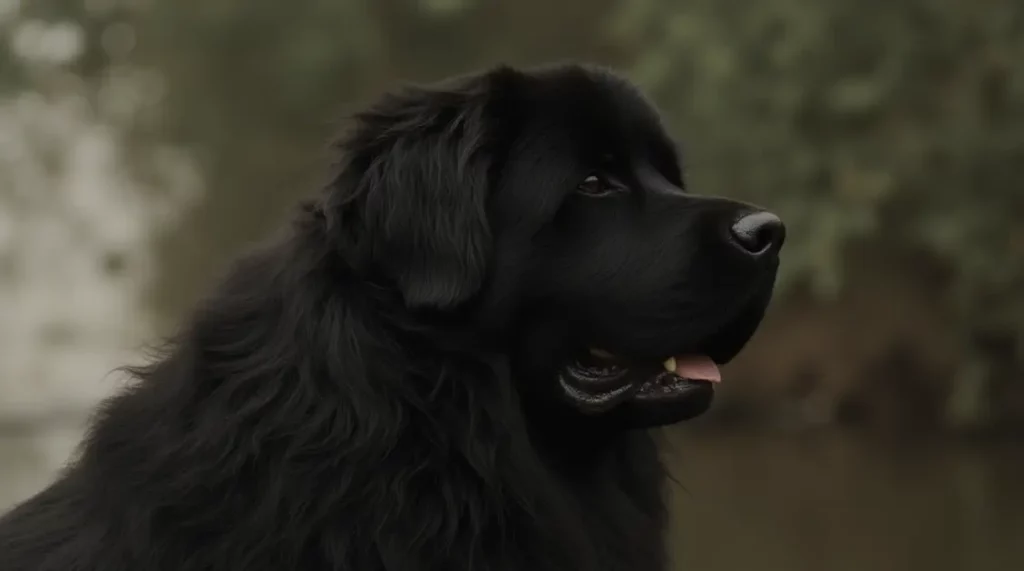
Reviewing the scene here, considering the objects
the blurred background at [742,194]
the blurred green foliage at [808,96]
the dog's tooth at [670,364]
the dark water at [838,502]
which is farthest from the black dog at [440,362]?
the blurred green foliage at [808,96]

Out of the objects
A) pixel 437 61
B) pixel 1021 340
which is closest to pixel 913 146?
pixel 1021 340

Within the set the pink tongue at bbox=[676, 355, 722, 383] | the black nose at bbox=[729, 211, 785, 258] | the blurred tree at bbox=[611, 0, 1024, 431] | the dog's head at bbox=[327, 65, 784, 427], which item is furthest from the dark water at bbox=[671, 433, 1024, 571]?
the blurred tree at bbox=[611, 0, 1024, 431]

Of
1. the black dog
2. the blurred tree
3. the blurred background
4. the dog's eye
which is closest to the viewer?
the black dog

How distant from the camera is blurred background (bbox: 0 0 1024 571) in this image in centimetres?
963

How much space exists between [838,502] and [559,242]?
6433 millimetres

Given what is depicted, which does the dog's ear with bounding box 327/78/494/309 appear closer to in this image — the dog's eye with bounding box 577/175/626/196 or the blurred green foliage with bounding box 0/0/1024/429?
the dog's eye with bounding box 577/175/626/196

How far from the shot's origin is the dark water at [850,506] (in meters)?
6.75

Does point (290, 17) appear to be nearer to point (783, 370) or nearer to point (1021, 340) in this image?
point (783, 370)

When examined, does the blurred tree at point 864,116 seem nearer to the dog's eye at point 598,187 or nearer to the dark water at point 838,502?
the dark water at point 838,502

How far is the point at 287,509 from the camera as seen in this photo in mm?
2488

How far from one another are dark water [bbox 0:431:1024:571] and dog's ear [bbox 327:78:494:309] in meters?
1.20

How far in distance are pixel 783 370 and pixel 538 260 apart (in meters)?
11.6

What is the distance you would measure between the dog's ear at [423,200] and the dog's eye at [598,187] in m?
0.26

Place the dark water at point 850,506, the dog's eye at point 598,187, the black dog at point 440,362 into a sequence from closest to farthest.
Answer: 1. the black dog at point 440,362
2. the dog's eye at point 598,187
3. the dark water at point 850,506
